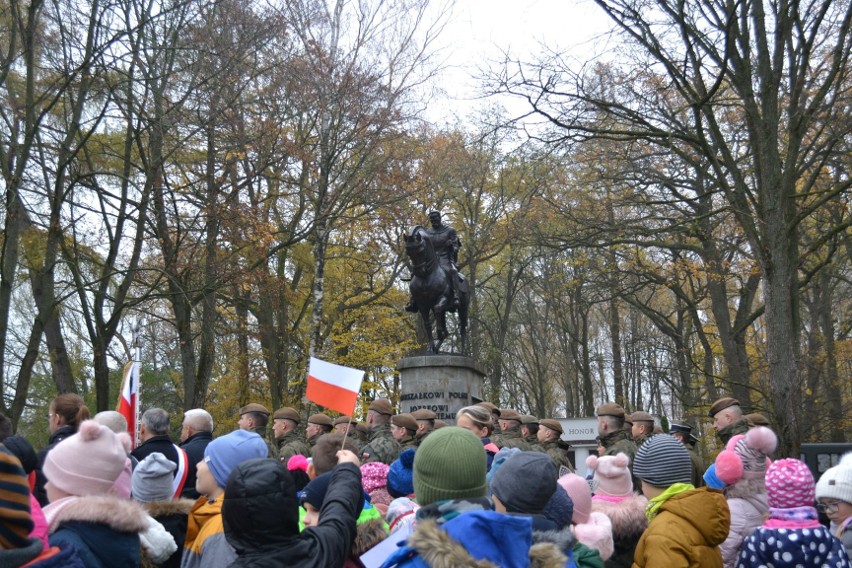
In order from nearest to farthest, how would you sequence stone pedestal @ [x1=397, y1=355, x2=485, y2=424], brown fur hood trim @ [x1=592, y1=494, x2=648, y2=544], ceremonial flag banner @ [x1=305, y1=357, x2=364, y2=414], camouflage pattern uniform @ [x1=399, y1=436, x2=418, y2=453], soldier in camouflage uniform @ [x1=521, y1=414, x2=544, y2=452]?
brown fur hood trim @ [x1=592, y1=494, x2=648, y2=544], ceremonial flag banner @ [x1=305, y1=357, x2=364, y2=414], camouflage pattern uniform @ [x1=399, y1=436, x2=418, y2=453], soldier in camouflage uniform @ [x1=521, y1=414, x2=544, y2=452], stone pedestal @ [x1=397, y1=355, x2=485, y2=424]

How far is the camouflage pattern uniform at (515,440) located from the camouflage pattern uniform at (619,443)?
0.78 m

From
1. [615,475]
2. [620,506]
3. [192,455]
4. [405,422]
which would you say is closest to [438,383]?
[405,422]

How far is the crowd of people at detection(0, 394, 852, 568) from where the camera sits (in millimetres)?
2893

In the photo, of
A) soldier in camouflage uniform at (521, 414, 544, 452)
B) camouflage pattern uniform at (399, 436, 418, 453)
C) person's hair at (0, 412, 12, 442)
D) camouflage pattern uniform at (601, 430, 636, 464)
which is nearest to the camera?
person's hair at (0, 412, 12, 442)

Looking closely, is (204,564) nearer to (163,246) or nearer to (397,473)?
(397,473)

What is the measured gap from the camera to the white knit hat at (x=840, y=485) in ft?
15.2

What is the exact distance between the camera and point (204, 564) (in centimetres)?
375

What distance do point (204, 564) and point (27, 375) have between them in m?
11.8

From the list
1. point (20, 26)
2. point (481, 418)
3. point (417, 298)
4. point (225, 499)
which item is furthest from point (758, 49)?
point (225, 499)

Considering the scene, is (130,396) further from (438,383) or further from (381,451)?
(438,383)

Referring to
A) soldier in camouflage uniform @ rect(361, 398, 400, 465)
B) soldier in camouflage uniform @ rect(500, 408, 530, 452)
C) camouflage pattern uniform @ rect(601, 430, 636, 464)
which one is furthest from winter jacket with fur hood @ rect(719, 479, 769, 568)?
soldier in camouflage uniform @ rect(500, 408, 530, 452)

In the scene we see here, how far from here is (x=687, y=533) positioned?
14.1 ft

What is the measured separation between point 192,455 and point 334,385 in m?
1.20

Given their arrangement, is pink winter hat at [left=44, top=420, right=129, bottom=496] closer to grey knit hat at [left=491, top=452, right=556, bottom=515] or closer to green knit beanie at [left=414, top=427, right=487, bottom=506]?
green knit beanie at [left=414, top=427, right=487, bottom=506]
